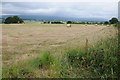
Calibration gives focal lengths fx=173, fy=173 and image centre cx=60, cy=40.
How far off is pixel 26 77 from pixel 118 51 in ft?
6.77

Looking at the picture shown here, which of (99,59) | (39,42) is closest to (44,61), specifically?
(99,59)

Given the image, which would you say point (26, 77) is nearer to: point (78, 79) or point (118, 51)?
point (78, 79)

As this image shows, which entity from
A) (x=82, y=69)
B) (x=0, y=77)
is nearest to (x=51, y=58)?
(x=82, y=69)

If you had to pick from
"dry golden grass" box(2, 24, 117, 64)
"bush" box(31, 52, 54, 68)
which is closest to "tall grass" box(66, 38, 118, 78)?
"bush" box(31, 52, 54, 68)

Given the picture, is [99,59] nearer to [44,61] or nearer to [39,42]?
[44,61]

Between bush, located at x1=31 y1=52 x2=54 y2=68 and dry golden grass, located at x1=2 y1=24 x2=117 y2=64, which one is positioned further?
dry golden grass, located at x1=2 y1=24 x2=117 y2=64

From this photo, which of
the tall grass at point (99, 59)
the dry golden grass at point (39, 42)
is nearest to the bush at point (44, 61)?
the tall grass at point (99, 59)

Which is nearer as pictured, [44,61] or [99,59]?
[44,61]

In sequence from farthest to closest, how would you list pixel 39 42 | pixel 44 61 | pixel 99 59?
pixel 39 42 < pixel 99 59 < pixel 44 61

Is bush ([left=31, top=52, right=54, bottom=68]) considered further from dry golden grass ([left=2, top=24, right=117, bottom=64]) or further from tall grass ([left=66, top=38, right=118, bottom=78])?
dry golden grass ([left=2, top=24, right=117, bottom=64])

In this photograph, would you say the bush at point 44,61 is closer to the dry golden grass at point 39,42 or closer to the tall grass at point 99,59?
the tall grass at point 99,59

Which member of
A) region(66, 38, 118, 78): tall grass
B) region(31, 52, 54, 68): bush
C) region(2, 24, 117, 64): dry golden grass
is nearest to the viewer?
region(66, 38, 118, 78): tall grass

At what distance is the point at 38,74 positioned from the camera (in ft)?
10.6

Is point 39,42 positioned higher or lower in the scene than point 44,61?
higher
